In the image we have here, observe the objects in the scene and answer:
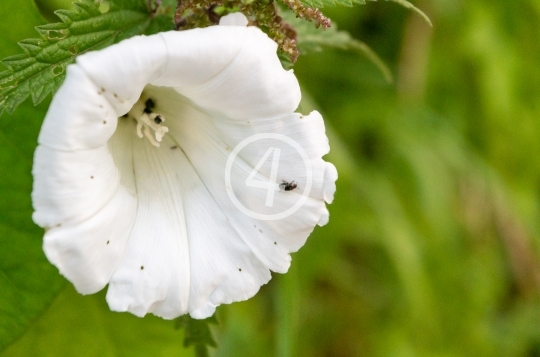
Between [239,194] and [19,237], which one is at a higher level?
[239,194]

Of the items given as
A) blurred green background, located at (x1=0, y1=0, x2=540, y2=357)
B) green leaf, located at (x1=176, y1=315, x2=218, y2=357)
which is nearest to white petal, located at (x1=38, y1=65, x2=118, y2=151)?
green leaf, located at (x1=176, y1=315, x2=218, y2=357)

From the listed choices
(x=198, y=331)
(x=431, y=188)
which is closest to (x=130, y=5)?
(x=198, y=331)

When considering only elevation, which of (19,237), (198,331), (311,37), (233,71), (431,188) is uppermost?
(233,71)

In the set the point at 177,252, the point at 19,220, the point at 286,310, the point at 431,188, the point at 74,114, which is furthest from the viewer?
the point at 431,188

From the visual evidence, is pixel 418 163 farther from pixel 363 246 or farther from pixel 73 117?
pixel 73 117

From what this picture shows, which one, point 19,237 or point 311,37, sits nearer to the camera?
point 19,237

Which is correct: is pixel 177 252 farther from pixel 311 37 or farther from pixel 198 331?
pixel 311 37

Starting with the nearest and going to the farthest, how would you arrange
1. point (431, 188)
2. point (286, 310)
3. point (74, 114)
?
point (74, 114) < point (286, 310) < point (431, 188)

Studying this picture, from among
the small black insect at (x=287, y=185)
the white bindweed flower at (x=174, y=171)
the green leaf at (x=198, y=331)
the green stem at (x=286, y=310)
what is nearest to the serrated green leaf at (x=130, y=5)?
the white bindweed flower at (x=174, y=171)

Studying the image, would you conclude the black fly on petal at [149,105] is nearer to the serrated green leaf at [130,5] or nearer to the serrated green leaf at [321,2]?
the serrated green leaf at [130,5]
